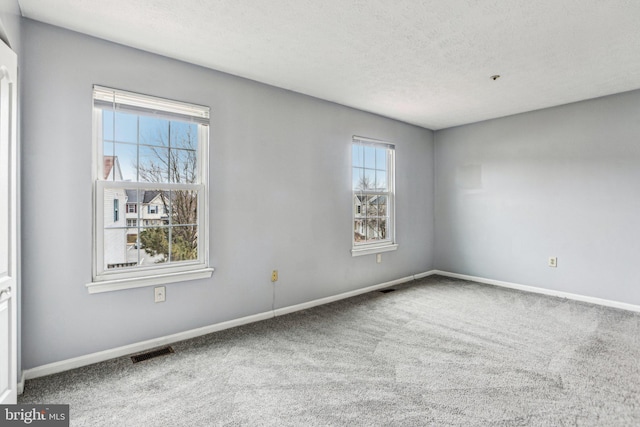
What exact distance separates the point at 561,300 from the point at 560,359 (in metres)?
1.81

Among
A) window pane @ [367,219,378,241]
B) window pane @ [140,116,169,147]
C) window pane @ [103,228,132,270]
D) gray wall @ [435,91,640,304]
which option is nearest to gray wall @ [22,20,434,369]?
window pane @ [103,228,132,270]

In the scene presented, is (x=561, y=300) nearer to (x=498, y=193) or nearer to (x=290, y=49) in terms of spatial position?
(x=498, y=193)

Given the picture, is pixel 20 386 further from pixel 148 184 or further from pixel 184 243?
pixel 148 184

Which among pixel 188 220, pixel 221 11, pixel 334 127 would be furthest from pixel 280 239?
pixel 221 11

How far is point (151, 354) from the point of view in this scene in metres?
2.51

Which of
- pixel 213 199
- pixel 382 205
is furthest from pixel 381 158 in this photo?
pixel 213 199

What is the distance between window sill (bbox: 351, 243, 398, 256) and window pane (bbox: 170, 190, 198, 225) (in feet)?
6.67

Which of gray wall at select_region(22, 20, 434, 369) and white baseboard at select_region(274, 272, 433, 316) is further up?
gray wall at select_region(22, 20, 434, 369)

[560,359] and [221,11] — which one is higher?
→ [221,11]

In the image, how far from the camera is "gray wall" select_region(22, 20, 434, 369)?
2199 millimetres

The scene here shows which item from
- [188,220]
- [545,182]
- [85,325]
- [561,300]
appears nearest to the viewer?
[85,325]

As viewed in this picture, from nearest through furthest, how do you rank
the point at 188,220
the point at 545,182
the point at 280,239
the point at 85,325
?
the point at 85,325
the point at 188,220
the point at 280,239
the point at 545,182

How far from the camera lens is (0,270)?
1655 millimetres

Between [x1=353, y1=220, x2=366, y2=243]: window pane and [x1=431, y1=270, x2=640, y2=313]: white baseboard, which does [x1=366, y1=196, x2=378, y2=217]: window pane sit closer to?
[x1=353, y1=220, x2=366, y2=243]: window pane
